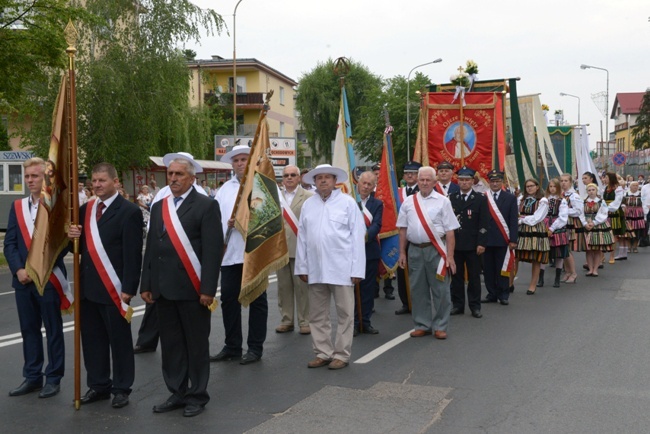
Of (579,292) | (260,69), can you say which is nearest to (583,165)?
(579,292)

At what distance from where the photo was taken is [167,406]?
5.77 m

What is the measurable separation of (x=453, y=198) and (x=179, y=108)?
69.9ft

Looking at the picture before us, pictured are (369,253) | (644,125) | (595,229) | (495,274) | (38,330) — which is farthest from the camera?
(644,125)

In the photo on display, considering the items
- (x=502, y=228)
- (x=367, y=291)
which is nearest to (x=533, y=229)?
(x=502, y=228)

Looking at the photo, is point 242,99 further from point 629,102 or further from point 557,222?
point 629,102

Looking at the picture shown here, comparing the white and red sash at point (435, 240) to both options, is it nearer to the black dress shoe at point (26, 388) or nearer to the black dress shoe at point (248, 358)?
the black dress shoe at point (248, 358)

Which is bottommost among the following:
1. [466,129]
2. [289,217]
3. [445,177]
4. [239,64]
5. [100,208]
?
[289,217]

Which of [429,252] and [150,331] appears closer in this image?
[150,331]

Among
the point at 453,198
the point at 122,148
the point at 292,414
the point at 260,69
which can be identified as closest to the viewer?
the point at 292,414

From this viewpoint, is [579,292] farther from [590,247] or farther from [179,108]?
[179,108]

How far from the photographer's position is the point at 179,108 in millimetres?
30000

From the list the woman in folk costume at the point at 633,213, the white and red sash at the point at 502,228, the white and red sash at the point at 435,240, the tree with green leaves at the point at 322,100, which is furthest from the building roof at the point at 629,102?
the white and red sash at the point at 435,240

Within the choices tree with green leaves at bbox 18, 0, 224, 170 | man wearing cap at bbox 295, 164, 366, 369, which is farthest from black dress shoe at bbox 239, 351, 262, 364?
tree with green leaves at bbox 18, 0, 224, 170

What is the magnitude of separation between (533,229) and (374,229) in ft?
13.6
